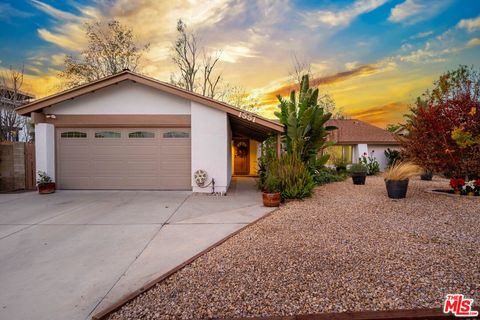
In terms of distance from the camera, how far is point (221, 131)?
8.69 metres

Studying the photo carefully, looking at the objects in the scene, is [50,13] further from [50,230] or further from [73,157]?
[50,230]

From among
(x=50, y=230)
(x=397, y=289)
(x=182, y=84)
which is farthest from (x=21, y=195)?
(x=182, y=84)

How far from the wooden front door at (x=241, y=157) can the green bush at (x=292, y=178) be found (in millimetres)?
9457

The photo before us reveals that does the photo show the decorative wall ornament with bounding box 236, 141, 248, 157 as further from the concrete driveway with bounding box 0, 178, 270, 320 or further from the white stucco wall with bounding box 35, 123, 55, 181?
the white stucco wall with bounding box 35, 123, 55, 181

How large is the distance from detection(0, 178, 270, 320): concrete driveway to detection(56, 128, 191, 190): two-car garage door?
4.50 ft

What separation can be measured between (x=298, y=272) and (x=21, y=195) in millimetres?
10130

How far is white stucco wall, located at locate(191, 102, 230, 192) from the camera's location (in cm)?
870

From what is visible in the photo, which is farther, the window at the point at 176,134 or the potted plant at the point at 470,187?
the window at the point at 176,134

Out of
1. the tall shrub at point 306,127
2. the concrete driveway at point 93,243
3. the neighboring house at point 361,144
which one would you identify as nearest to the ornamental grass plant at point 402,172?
the tall shrub at point 306,127

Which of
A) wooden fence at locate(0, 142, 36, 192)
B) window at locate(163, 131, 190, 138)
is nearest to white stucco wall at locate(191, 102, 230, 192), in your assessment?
window at locate(163, 131, 190, 138)

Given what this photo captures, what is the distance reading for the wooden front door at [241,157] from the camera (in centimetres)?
1730

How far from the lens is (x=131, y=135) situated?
9.17 meters

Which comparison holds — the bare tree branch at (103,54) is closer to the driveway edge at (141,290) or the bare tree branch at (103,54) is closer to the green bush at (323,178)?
the green bush at (323,178)

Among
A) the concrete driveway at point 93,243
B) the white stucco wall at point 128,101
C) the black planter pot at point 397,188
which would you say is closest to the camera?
the concrete driveway at point 93,243
